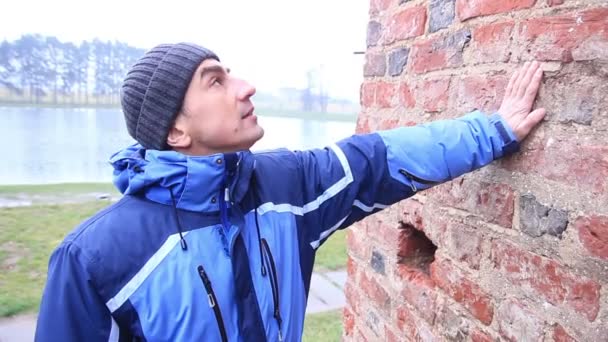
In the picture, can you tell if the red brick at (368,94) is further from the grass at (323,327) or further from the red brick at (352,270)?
the grass at (323,327)

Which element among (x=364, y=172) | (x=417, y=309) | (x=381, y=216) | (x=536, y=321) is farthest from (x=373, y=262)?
(x=536, y=321)

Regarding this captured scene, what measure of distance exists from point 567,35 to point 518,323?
2.55 feet

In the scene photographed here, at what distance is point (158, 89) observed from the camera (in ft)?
4.94

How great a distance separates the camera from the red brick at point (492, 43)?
1379mm

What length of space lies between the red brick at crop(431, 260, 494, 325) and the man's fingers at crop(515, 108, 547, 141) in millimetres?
509

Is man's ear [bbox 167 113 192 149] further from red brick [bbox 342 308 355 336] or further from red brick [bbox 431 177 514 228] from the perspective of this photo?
red brick [bbox 342 308 355 336]

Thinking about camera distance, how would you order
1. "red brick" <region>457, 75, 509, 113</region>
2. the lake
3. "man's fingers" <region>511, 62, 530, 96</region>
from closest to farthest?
"man's fingers" <region>511, 62, 530, 96</region> → "red brick" <region>457, 75, 509, 113</region> → the lake

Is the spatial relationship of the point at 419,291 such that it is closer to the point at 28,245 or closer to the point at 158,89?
the point at 158,89

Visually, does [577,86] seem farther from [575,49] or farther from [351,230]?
[351,230]

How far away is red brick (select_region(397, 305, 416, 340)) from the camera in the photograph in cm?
185

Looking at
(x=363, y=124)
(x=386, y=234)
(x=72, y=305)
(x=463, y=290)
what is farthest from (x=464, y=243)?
(x=72, y=305)

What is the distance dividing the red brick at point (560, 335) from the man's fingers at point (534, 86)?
0.59m

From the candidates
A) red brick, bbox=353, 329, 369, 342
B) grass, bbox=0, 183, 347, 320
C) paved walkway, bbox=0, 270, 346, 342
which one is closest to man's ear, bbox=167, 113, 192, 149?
red brick, bbox=353, 329, 369, 342

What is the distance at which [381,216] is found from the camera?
6.86 feet
